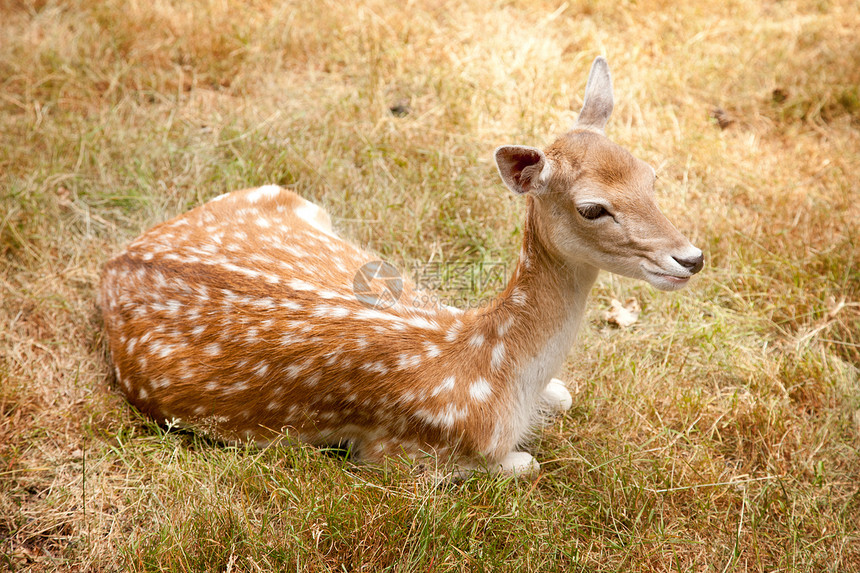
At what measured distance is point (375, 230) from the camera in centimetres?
424

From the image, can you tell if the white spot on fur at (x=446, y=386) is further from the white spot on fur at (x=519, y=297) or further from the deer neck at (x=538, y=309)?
the white spot on fur at (x=519, y=297)

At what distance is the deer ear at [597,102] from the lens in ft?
10.4

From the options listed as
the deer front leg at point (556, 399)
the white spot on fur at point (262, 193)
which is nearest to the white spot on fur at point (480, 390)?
the deer front leg at point (556, 399)

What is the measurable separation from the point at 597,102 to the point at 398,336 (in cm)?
134

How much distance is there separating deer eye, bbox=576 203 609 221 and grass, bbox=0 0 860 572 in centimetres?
104

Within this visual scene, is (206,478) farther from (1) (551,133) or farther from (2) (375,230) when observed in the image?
(1) (551,133)

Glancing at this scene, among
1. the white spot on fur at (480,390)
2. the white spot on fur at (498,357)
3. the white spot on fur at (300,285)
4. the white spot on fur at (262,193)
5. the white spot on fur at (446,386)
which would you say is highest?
the white spot on fur at (300,285)

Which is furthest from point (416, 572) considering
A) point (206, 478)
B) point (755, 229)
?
point (755, 229)

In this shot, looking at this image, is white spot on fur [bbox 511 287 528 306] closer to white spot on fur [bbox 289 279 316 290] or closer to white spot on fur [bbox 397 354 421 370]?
white spot on fur [bbox 397 354 421 370]

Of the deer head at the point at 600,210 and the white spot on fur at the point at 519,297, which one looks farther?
the white spot on fur at the point at 519,297

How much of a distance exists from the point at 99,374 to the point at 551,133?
3069 mm

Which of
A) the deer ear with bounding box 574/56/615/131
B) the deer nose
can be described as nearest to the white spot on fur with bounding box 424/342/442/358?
the deer nose

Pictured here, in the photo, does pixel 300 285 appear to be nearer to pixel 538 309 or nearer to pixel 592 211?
pixel 538 309

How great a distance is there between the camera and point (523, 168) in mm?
2838
